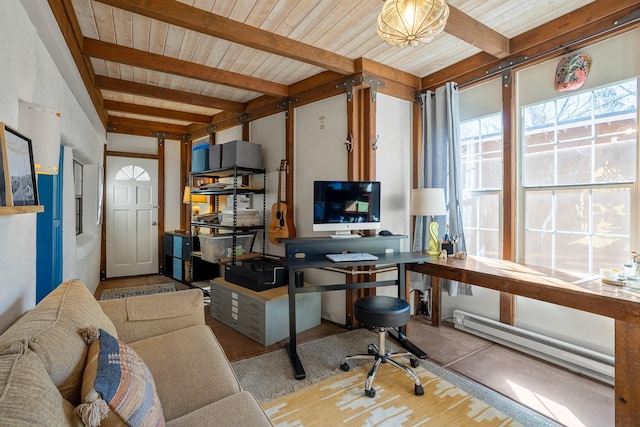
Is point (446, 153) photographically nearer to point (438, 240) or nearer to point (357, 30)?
point (438, 240)

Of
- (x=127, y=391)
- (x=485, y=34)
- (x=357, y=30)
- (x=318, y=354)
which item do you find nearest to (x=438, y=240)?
(x=318, y=354)

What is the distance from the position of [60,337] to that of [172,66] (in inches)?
108

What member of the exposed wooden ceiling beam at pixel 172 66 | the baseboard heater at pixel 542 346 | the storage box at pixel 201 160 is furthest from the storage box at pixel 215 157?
the baseboard heater at pixel 542 346

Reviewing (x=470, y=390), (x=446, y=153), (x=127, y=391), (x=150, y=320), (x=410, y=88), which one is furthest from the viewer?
(x=410, y=88)

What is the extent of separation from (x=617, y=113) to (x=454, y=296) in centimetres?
197

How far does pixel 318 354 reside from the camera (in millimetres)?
2645

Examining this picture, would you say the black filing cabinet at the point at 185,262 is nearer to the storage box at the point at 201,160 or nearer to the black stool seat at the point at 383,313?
the storage box at the point at 201,160

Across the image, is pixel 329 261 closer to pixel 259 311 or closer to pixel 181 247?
pixel 259 311

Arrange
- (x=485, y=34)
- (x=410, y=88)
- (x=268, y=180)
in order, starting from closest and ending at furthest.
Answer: (x=485, y=34)
(x=410, y=88)
(x=268, y=180)

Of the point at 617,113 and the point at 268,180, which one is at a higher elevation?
the point at 617,113

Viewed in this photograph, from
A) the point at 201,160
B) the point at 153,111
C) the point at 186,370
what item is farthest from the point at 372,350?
the point at 153,111

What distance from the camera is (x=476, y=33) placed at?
239 centimetres

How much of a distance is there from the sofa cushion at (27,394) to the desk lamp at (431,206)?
265 cm

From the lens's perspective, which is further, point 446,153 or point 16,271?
point 446,153
